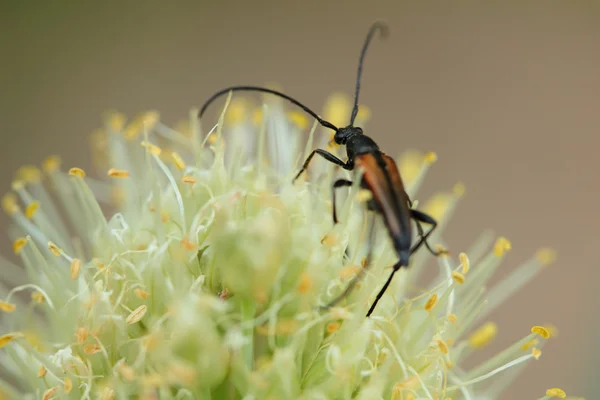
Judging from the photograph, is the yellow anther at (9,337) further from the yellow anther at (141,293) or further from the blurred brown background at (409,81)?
the blurred brown background at (409,81)

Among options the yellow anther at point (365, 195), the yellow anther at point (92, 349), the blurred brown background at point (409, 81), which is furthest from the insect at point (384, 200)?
the blurred brown background at point (409, 81)

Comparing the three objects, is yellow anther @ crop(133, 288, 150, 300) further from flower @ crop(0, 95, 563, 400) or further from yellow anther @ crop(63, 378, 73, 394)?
yellow anther @ crop(63, 378, 73, 394)

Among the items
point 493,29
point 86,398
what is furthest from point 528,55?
point 86,398

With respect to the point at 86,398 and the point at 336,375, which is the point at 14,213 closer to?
the point at 86,398

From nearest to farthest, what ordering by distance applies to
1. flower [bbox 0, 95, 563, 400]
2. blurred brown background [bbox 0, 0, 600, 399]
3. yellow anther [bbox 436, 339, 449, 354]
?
flower [bbox 0, 95, 563, 400] → yellow anther [bbox 436, 339, 449, 354] → blurred brown background [bbox 0, 0, 600, 399]

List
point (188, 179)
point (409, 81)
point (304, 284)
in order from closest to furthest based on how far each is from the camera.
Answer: point (304, 284) < point (188, 179) < point (409, 81)

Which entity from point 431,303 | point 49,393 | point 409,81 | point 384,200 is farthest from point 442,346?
point 409,81

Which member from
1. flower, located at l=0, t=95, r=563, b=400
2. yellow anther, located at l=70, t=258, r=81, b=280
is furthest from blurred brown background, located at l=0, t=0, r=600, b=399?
yellow anther, located at l=70, t=258, r=81, b=280

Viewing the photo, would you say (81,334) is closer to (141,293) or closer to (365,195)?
(141,293)
